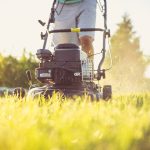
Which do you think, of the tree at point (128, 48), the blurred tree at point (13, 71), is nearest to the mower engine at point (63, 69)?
the blurred tree at point (13, 71)

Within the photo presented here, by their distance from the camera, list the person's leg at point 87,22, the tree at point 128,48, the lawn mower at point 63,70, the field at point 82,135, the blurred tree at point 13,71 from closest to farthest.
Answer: the field at point 82,135 → the lawn mower at point 63,70 → the person's leg at point 87,22 → the blurred tree at point 13,71 → the tree at point 128,48

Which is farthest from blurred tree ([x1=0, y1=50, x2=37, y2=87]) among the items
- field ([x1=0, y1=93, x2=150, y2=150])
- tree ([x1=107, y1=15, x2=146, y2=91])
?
tree ([x1=107, y1=15, x2=146, y2=91])

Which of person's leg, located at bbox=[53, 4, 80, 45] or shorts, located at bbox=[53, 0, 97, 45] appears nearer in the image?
shorts, located at bbox=[53, 0, 97, 45]

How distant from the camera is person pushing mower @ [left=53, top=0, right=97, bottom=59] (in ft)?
17.7

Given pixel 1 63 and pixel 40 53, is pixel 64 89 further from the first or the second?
pixel 1 63

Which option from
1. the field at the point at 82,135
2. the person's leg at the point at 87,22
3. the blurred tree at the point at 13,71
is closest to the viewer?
the field at the point at 82,135

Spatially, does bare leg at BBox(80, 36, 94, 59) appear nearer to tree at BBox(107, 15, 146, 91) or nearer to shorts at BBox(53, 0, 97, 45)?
shorts at BBox(53, 0, 97, 45)

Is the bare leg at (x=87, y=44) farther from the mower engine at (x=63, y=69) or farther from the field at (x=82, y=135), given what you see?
the field at (x=82, y=135)

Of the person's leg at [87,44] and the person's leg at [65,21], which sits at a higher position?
the person's leg at [65,21]

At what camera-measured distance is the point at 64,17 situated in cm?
579

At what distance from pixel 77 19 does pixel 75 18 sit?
64 millimetres

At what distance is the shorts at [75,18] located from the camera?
5.39m

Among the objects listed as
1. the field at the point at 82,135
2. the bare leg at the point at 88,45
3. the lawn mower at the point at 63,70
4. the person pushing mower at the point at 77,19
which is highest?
the person pushing mower at the point at 77,19

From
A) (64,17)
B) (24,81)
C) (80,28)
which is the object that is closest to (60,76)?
(80,28)
